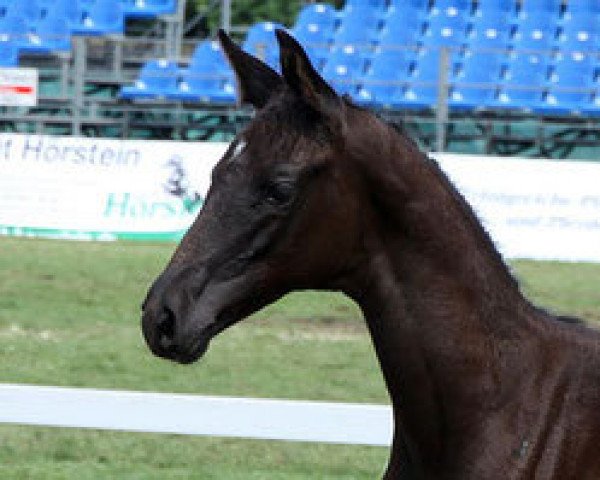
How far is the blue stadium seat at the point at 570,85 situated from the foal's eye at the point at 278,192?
20.1 m

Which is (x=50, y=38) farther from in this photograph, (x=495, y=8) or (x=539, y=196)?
(x=539, y=196)

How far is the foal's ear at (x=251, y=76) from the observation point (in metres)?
3.90

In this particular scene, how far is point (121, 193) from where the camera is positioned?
61.5 ft

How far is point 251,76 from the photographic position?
3.93 metres

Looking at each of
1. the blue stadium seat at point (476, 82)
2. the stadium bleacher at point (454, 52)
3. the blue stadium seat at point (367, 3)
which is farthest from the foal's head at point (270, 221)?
the blue stadium seat at point (367, 3)

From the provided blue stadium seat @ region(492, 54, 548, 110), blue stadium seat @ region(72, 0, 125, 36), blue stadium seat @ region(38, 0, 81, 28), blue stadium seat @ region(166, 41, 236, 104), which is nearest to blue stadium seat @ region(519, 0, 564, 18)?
blue stadium seat @ region(492, 54, 548, 110)

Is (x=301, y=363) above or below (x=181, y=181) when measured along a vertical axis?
above

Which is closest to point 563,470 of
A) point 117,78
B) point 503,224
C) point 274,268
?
point 274,268

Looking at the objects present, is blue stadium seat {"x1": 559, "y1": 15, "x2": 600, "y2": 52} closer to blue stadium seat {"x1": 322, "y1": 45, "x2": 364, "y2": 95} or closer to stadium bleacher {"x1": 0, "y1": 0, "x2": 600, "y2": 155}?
stadium bleacher {"x1": 0, "y1": 0, "x2": 600, "y2": 155}

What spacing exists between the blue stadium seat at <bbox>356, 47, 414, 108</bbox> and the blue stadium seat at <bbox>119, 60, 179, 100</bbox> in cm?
288

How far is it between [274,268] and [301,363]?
9.60m

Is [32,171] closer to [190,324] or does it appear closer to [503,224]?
[503,224]

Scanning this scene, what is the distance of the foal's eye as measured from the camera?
3.69m

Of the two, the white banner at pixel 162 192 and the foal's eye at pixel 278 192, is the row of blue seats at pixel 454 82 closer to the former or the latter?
the white banner at pixel 162 192
